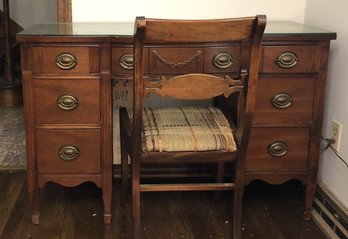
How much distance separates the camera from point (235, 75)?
6.22ft

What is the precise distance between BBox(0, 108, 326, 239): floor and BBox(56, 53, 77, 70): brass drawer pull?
0.64 meters

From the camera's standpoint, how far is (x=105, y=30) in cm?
192

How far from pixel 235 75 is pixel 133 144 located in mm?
508

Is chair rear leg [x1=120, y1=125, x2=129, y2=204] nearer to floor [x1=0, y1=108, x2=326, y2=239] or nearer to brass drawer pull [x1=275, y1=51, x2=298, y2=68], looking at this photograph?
floor [x1=0, y1=108, x2=326, y2=239]

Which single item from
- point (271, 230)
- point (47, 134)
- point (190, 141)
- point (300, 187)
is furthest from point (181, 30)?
point (300, 187)

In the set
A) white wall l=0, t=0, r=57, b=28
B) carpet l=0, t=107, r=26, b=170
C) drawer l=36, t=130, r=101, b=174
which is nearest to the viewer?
drawer l=36, t=130, r=101, b=174

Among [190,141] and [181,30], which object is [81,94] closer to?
[190,141]

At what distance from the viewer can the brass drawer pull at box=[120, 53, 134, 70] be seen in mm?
1825

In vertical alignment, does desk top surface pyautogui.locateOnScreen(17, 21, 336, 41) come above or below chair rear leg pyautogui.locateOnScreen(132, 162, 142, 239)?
above

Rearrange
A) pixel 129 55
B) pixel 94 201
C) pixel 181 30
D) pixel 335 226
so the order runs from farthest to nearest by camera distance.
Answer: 1. pixel 94 201
2. pixel 335 226
3. pixel 129 55
4. pixel 181 30

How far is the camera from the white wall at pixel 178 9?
2229mm

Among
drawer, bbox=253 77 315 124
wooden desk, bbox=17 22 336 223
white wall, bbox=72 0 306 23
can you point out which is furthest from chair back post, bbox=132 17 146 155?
Result: white wall, bbox=72 0 306 23

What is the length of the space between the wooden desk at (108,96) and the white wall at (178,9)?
228 millimetres

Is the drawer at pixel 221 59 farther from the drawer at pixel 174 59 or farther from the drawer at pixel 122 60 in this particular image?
the drawer at pixel 122 60
